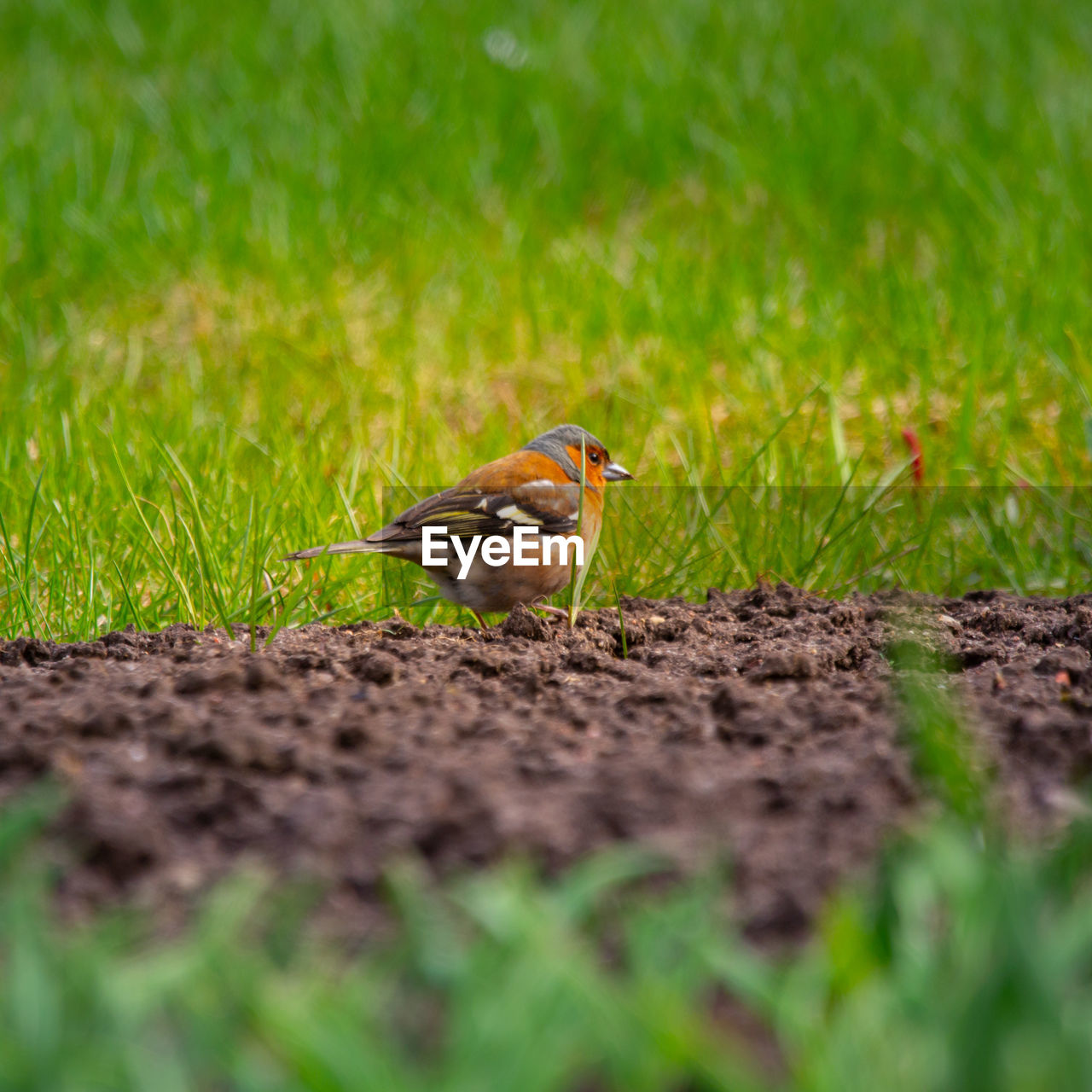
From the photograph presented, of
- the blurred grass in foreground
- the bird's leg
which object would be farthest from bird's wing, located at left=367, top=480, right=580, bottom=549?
the blurred grass in foreground

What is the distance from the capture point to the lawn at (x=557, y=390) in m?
1.23

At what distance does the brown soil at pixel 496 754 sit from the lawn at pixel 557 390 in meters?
0.11

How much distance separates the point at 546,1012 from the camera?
1.22 meters

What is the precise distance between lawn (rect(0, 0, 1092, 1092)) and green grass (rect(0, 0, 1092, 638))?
0.10 ft

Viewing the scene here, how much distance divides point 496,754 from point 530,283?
4.74 meters

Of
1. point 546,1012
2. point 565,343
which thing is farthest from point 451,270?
point 546,1012

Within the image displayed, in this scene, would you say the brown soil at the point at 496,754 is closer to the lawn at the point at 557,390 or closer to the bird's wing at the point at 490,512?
the lawn at the point at 557,390

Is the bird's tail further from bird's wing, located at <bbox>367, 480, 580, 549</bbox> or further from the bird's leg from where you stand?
the bird's leg

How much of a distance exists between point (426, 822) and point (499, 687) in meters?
0.75

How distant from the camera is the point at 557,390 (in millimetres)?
5648

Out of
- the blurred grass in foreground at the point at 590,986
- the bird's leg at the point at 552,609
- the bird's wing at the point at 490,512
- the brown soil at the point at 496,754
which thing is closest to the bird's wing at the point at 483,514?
the bird's wing at the point at 490,512

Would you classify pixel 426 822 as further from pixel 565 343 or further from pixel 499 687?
pixel 565 343

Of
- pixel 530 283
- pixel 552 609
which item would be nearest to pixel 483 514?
pixel 552 609

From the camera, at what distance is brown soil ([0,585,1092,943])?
5.36ft
